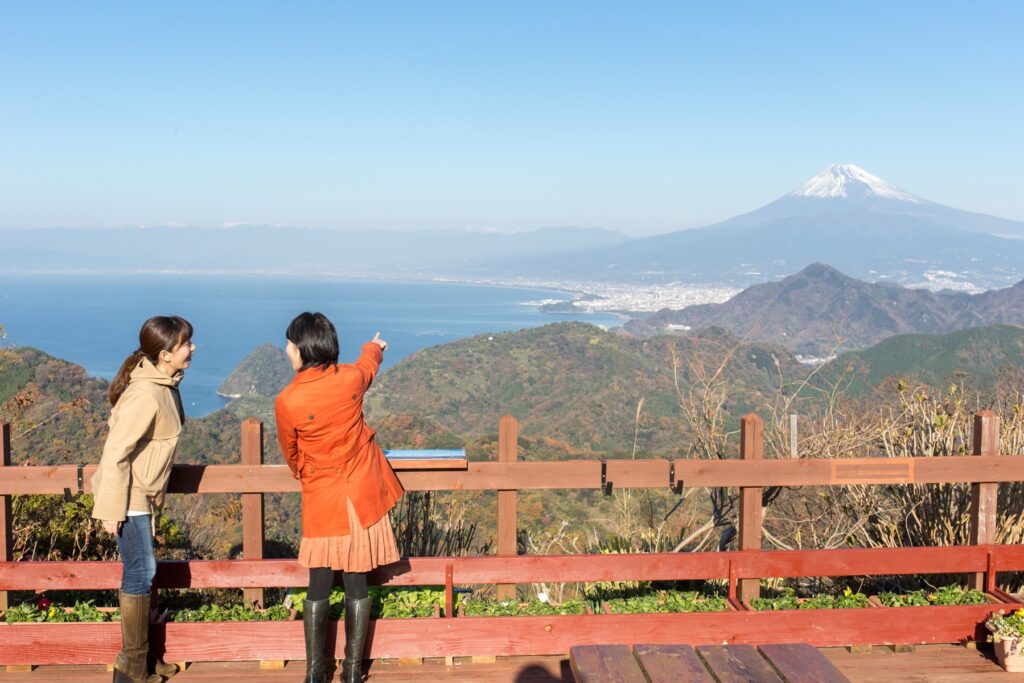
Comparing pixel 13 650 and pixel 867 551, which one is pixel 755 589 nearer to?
pixel 867 551

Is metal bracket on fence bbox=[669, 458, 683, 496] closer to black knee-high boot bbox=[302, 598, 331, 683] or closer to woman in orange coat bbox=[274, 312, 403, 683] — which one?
woman in orange coat bbox=[274, 312, 403, 683]

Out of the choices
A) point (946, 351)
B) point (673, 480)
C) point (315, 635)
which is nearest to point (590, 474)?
point (673, 480)

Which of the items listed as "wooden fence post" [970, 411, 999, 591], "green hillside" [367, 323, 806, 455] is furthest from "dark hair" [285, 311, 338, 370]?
"green hillside" [367, 323, 806, 455]

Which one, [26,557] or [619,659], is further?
[26,557]

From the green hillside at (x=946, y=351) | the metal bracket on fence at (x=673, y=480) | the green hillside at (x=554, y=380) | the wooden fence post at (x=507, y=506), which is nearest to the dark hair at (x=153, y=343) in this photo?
the wooden fence post at (x=507, y=506)

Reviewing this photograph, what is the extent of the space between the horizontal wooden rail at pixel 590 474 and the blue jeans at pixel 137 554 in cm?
40

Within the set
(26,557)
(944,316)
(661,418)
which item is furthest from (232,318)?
(26,557)

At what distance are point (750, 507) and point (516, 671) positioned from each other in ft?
4.58

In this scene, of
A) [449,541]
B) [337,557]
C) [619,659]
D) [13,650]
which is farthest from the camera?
[449,541]

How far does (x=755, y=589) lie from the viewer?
4.34m

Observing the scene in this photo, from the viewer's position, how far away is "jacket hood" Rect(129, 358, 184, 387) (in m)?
3.43

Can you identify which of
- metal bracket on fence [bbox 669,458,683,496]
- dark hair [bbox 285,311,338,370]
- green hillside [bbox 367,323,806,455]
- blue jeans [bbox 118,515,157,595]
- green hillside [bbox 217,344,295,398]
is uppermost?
dark hair [bbox 285,311,338,370]

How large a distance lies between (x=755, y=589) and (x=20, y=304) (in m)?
206

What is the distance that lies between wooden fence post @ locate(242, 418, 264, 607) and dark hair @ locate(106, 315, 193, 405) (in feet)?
2.15
